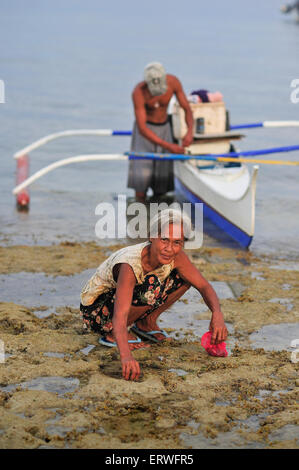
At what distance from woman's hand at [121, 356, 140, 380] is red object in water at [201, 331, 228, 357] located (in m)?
0.62

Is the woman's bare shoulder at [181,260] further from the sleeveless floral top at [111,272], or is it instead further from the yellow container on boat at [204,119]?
the yellow container on boat at [204,119]

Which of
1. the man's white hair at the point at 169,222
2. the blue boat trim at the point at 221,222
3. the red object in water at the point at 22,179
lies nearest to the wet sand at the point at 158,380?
the man's white hair at the point at 169,222

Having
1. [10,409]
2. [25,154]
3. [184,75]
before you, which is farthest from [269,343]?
[184,75]

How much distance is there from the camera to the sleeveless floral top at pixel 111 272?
15.4 feet

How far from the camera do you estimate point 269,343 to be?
211 inches

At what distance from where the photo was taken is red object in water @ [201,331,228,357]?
4977mm

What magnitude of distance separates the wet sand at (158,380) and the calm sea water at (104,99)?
200 cm

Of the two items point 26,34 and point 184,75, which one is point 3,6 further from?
point 184,75

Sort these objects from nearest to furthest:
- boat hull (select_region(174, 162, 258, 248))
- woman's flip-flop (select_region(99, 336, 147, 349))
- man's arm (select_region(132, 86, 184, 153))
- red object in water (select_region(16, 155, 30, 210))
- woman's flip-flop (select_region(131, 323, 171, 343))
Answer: woman's flip-flop (select_region(99, 336, 147, 349)) < woman's flip-flop (select_region(131, 323, 171, 343)) < boat hull (select_region(174, 162, 258, 248)) < man's arm (select_region(132, 86, 184, 153)) < red object in water (select_region(16, 155, 30, 210))

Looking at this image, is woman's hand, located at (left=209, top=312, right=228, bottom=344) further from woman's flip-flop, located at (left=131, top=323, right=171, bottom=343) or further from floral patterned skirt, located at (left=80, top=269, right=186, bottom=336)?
woman's flip-flop, located at (left=131, top=323, right=171, bottom=343)

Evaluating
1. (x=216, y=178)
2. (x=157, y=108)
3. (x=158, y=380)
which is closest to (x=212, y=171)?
(x=216, y=178)

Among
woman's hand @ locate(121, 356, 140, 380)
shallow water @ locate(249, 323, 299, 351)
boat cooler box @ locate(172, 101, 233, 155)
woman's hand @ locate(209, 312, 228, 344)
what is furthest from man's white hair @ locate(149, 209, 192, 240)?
boat cooler box @ locate(172, 101, 233, 155)

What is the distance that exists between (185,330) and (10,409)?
170cm

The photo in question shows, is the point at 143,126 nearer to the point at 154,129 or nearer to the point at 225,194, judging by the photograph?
the point at 154,129
